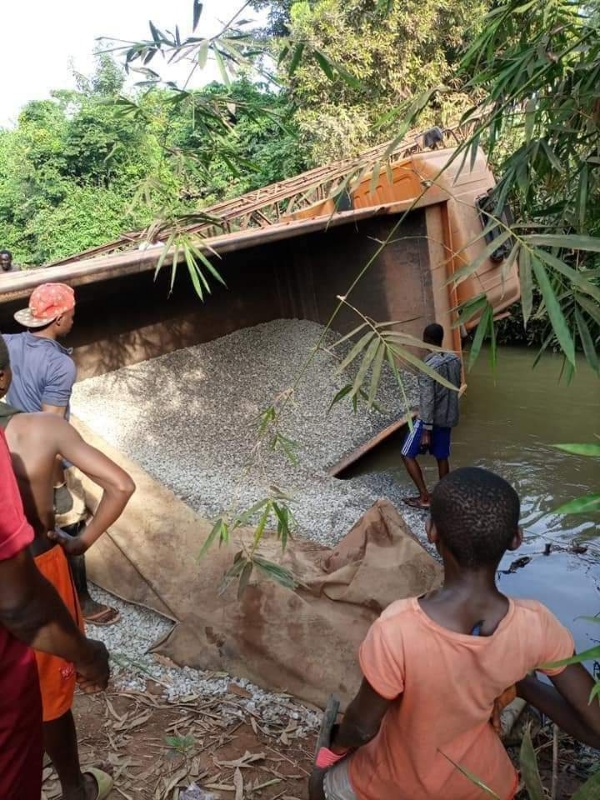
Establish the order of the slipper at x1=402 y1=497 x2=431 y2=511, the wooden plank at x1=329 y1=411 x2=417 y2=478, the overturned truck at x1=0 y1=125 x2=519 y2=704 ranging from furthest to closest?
the wooden plank at x1=329 y1=411 x2=417 y2=478, the slipper at x1=402 y1=497 x2=431 y2=511, the overturned truck at x1=0 y1=125 x2=519 y2=704

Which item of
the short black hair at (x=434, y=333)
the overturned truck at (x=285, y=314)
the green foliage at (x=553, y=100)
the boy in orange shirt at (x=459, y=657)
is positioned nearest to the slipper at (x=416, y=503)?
the short black hair at (x=434, y=333)

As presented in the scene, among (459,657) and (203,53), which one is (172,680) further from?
(203,53)

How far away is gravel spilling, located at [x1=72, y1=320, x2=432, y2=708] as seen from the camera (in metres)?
4.43

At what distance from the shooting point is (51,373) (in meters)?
2.70

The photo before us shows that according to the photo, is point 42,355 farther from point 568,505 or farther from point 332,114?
point 332,114

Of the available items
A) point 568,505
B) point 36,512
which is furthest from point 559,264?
point 36,512

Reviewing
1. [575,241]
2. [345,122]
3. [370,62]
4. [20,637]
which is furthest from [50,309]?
[370,62]

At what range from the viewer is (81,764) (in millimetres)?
2125

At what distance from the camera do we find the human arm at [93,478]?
1780 mm

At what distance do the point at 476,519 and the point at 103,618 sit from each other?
2.20m

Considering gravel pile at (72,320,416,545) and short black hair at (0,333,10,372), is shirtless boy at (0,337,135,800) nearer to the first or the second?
short black hair at (0,333,10,372)

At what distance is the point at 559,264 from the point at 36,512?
1.44 m

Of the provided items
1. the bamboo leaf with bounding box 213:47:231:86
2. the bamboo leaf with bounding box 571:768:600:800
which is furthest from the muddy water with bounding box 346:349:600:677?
the bamboo leaf with bounding box 213:47:231:86

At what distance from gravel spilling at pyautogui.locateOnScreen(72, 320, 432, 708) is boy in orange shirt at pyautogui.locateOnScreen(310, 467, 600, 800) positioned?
1982mm
